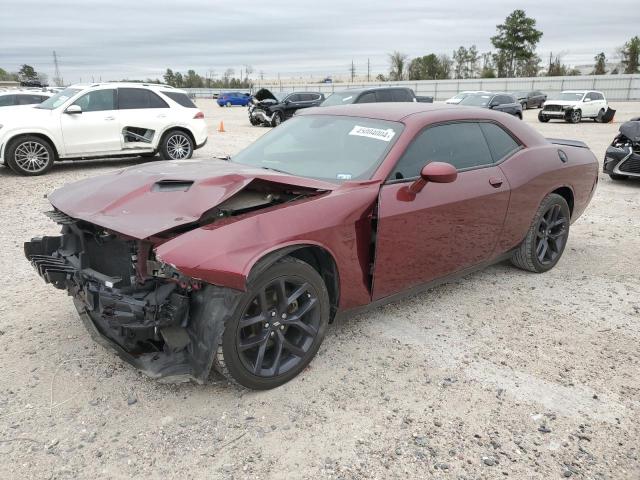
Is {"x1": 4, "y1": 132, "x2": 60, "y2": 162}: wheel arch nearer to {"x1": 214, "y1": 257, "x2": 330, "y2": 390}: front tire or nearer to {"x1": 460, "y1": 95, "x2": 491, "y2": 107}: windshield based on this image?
{"x1": 214, "y1": 257, "x2": 330, "y2": 390}: front tire

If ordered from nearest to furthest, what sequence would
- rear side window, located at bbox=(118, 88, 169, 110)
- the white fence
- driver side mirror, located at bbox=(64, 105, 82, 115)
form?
driver side mirror, located at bbox=(64, 105, 82, 115) < rear side window, located at bbox=(118, 88, 169, 110) < the white fence

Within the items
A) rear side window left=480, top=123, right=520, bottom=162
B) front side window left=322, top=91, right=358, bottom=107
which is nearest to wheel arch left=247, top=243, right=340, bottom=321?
rear side window left=480, top=123, right=520, bottom=162

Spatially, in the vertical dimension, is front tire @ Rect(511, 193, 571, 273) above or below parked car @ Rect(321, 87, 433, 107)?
below

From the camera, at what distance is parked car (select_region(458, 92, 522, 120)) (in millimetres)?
21469

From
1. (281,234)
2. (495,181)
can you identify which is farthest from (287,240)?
(495,181)

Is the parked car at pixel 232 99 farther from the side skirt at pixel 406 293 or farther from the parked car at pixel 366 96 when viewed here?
the side skirt at pixel 406 293

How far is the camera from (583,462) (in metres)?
2.48

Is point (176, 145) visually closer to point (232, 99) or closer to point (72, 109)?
point (72, 109)

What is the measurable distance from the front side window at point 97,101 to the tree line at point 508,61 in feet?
201

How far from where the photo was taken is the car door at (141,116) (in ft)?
34.6

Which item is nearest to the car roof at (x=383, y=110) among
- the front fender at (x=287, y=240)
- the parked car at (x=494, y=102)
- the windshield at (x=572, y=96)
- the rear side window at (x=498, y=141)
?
the rear side window at (x=498, y=141)

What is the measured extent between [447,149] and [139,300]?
2.48 m

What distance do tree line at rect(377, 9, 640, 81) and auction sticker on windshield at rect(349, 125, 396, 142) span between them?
6618 cm

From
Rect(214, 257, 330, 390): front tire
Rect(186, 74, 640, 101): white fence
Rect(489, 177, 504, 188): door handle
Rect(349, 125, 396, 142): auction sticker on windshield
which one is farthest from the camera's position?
Rect(186, 74, 640, 101): white fence
